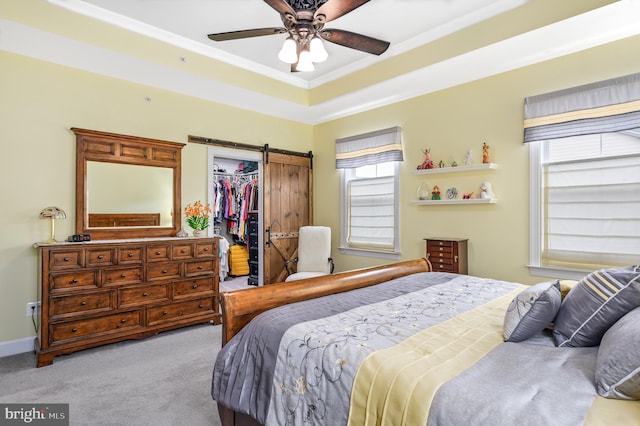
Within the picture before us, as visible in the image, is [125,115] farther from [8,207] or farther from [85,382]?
[85,382]

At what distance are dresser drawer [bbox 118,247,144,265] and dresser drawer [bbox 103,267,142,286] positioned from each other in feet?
0.26

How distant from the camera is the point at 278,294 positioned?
1969mm

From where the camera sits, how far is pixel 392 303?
198cm

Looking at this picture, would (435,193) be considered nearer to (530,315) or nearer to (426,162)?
(426,162)

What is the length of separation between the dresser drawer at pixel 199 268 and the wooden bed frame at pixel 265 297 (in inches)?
80.8

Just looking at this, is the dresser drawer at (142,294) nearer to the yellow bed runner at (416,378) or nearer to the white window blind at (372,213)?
the white window blind at (372,213)

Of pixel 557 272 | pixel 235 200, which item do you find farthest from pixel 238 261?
pixel 557 272

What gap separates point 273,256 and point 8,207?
9.73 feet

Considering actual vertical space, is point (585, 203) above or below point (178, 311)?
above

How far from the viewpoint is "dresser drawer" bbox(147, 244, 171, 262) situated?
3.49 m

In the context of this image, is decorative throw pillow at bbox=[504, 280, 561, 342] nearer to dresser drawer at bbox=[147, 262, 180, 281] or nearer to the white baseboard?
dresser drawer at bbox=[147, 262, 180, 281]

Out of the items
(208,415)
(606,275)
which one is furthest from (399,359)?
(208,415)

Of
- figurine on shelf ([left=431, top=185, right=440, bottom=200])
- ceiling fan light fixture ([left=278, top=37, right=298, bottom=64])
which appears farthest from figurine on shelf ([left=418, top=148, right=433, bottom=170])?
ceiling fan light fixture ([left=278, top=37, right=298, bottom=64])

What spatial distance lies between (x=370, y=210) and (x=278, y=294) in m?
3.00
